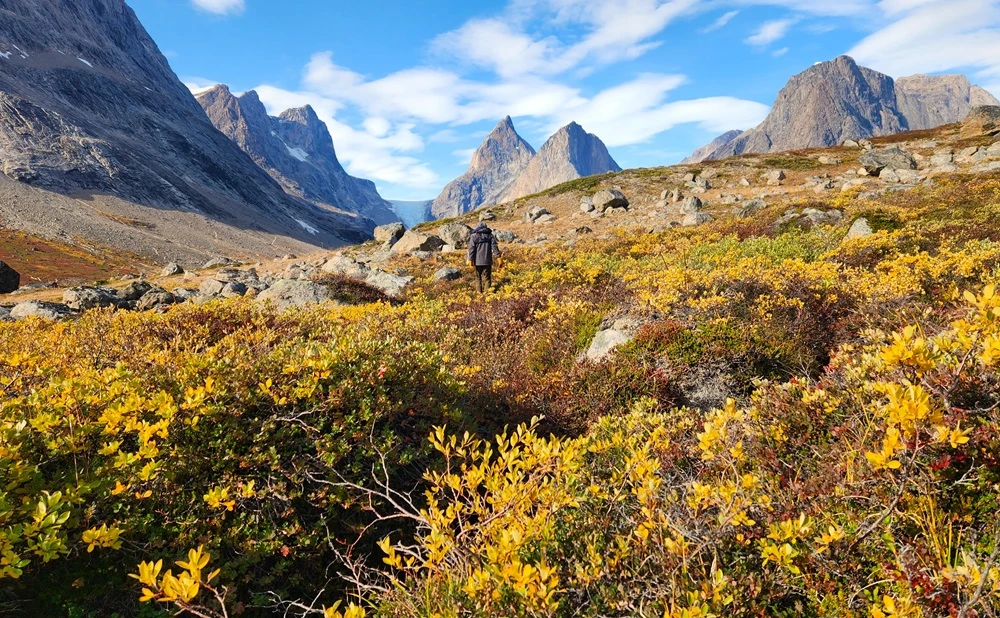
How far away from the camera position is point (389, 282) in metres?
17.3

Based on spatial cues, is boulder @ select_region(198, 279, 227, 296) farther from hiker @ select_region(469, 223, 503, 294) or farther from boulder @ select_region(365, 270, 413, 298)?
hiker @ select_region(469, 223, 503, 294)

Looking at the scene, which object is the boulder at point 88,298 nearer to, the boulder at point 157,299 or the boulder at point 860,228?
the boulder at point 157,299

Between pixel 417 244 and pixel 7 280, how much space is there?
99.8 ft

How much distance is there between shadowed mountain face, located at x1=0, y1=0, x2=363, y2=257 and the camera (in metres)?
92.5

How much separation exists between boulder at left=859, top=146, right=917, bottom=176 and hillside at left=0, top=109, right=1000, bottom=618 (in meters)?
32.3

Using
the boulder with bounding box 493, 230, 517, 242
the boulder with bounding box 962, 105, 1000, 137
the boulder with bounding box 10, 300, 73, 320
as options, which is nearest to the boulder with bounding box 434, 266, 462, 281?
the boulder with bounding box 10, 300, 73, 320

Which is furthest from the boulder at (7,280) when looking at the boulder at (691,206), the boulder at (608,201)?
the boulder at (691,206)

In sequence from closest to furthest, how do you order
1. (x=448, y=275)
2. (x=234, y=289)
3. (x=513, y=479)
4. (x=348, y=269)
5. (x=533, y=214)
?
(x=513, y=479), (x=448, y=275), (x=234, y=289), (x=348, y=269), (x=533, y=214)

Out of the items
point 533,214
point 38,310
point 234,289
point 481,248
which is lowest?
point 38,310

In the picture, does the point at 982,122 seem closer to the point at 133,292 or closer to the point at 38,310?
the point at 133,292

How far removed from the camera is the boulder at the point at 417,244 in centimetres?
2906

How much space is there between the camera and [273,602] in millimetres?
3168

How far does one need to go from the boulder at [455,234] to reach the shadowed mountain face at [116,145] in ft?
238

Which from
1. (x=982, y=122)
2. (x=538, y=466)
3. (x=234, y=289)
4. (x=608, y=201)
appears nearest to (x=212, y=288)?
(x=234, y=289)
